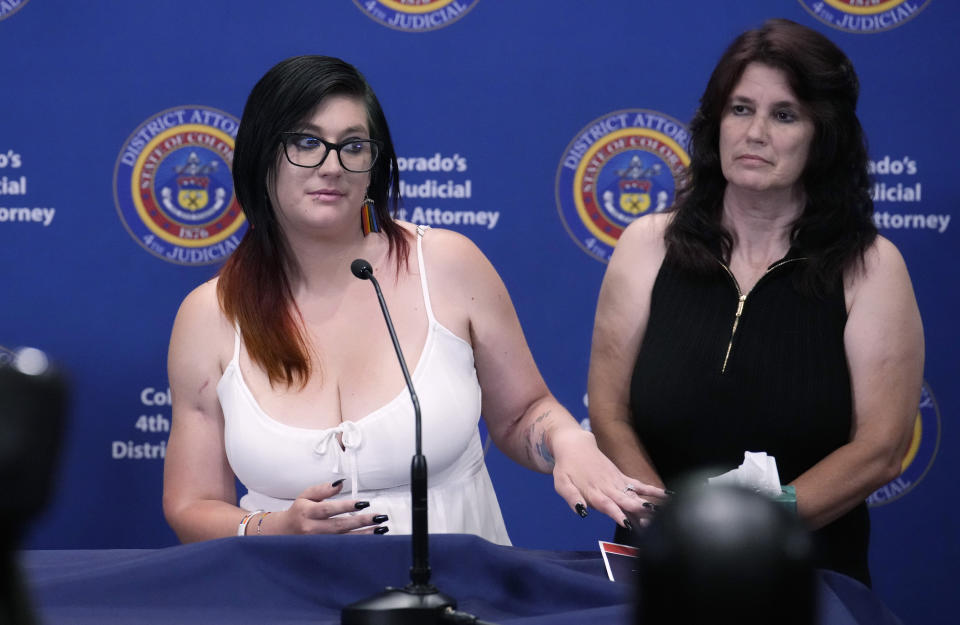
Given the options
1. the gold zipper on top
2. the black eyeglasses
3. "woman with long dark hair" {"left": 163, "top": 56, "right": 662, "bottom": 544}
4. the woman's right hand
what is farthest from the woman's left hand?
the black eyeglasses

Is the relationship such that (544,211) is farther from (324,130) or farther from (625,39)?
(324,130)

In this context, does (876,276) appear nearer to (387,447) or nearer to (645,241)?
(645,241)

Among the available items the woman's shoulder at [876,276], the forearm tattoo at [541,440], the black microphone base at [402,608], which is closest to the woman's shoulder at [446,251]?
the forearm tattoo at [541,440]

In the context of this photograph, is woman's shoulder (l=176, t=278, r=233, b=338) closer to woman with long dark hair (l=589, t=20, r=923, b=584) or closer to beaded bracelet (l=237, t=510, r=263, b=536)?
beaded bracelet (l=237, t=510, r=263, b=536)

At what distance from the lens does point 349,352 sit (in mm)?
2061

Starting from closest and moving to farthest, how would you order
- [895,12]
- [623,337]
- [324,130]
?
[324,130]
[623,337]
[895,12]

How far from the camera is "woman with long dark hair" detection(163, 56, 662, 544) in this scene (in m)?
1.97

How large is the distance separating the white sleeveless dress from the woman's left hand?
0.83 ft

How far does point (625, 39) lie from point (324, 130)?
1.21 metres

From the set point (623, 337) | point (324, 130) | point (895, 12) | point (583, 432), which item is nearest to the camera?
point (583, 432)

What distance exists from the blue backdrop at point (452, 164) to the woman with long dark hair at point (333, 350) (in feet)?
2.72

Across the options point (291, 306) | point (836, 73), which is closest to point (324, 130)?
point (291, 306)

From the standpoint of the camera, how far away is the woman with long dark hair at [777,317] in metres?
2.06

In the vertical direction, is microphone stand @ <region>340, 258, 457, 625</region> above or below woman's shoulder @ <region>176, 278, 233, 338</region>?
below
